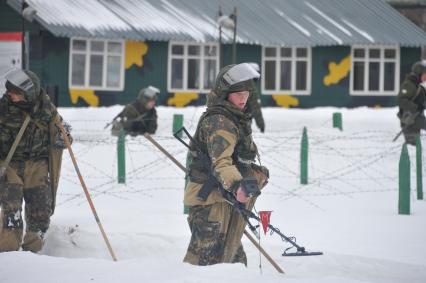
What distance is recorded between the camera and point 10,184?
6730 mm

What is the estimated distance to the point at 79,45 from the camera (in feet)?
72.6

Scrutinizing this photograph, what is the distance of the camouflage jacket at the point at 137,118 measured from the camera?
49.4ft

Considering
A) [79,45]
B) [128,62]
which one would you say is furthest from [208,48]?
[79,45]

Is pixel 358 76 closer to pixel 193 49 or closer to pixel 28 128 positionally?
pixel 193 49

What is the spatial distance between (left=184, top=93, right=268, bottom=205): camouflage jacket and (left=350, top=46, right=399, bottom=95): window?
19.3 metres

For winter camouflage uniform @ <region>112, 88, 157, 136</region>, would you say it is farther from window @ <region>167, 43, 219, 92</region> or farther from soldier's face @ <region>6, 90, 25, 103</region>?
soldier's face @ <region>6, 90, 25, 103</region>

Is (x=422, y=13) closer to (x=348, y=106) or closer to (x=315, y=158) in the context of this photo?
(x=348, y=106)

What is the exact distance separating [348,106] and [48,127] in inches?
722

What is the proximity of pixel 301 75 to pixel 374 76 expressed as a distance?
99.4 inches

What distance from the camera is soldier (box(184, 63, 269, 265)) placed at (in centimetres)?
545

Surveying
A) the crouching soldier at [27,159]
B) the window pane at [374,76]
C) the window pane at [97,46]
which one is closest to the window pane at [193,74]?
the window pane at [97,46]

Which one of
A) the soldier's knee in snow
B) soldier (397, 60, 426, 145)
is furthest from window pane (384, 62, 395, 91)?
the soldier's knee in snow

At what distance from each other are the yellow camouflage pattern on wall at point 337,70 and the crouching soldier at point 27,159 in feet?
58.6

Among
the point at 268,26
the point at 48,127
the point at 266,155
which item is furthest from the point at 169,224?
the point at 268,26
